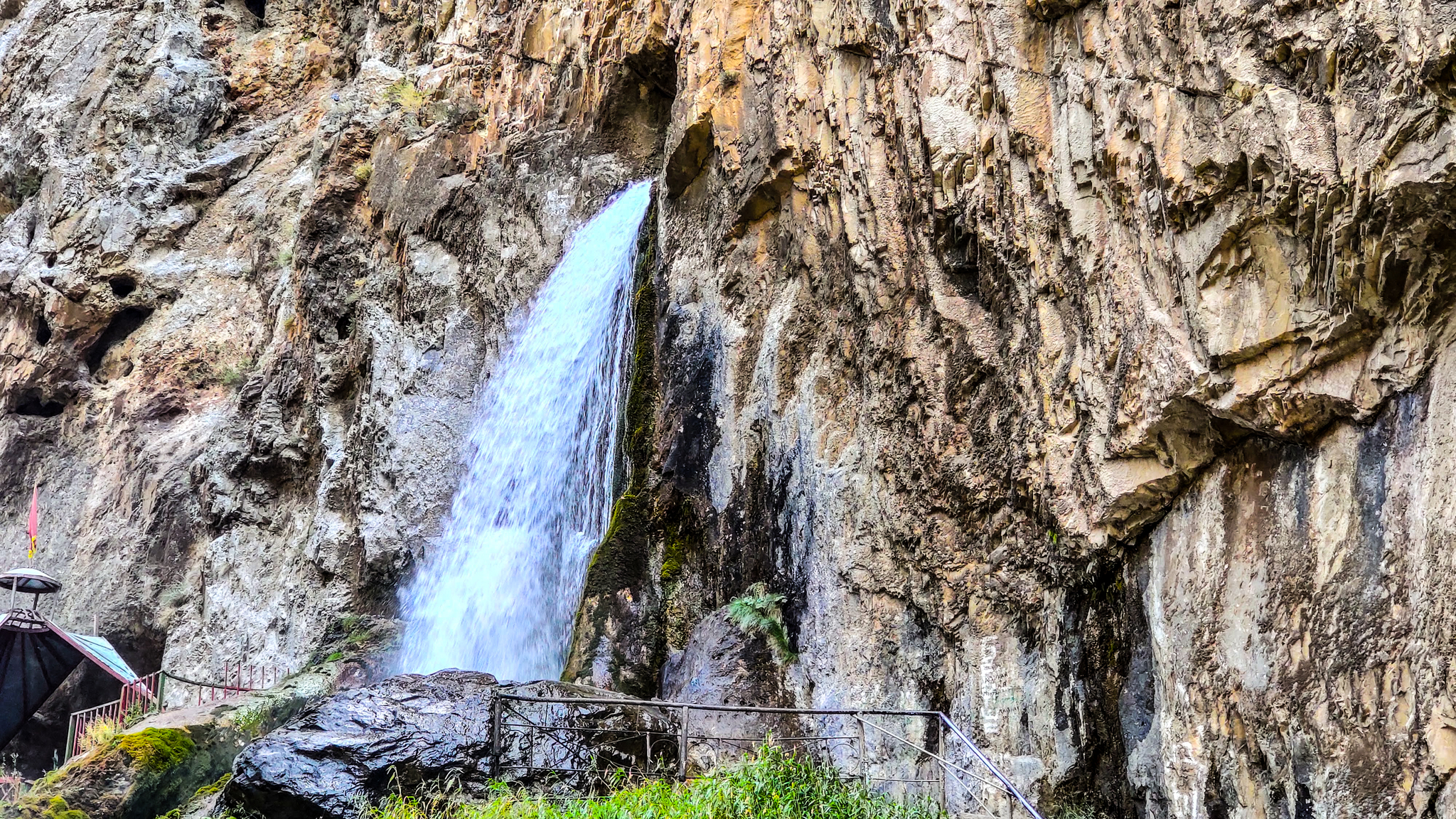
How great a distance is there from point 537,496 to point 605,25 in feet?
26.4

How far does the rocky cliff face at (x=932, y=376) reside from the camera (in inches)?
211

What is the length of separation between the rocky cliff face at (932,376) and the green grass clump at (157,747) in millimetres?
3927

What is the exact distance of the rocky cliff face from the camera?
211 inches

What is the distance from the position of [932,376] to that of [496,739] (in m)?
4.64

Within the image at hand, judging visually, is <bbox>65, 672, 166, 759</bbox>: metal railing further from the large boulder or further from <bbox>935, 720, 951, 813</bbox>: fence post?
<bbox>935, 720, 951, 813</bbox>: fence post

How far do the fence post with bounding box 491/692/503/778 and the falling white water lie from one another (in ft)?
13.2

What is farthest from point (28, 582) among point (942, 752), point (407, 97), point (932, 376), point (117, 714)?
point (942, 752)

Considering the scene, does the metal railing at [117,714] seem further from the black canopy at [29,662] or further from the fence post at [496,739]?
the fence post at [496,739]

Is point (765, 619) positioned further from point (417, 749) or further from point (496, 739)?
point (417, 749)

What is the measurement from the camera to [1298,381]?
5.69 m

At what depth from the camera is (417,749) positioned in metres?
9.10

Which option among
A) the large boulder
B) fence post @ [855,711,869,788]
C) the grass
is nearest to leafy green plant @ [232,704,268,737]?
the large boulder

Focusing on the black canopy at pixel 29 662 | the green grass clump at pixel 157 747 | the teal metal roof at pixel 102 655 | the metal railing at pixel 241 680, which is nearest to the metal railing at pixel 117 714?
the teal metal roof at pixel 102 655

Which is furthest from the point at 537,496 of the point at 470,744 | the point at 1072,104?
the point at 1072,104
